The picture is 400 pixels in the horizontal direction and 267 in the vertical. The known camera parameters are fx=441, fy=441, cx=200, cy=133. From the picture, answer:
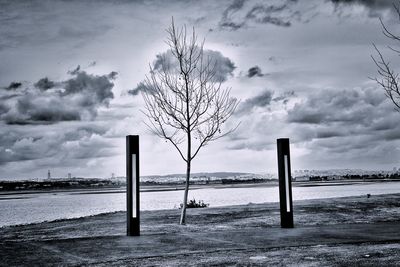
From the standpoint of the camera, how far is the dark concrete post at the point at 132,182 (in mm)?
9633

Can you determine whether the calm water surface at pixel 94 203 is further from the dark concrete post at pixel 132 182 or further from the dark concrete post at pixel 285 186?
the dark concrete post at pixel 285 186

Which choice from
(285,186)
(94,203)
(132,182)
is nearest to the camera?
(132,182)

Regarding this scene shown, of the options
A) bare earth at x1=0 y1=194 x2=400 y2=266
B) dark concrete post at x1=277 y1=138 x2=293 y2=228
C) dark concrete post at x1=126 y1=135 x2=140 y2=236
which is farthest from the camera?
dark concrete post at x1=277 y1=138 x2=293 y2=228

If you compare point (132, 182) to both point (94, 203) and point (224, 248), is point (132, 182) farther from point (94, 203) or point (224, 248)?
point (94, 203)

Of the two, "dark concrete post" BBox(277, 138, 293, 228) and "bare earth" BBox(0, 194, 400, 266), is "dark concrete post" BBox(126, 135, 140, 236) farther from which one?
"dark concrete post" BBox(277, 138, 293, 228)

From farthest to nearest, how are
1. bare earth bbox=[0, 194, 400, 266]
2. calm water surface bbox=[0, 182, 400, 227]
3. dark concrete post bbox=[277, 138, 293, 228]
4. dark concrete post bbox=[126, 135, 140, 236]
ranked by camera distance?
calm water surface bbox=[0, 182, 400, 227], dark concrete post bbox=[277, 138, 293, 228], dark concrete post bbox=[126, 135, 140, 236], bare earth bbox=[0, 194, 400, 266]

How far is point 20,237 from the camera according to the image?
1073 centimetres

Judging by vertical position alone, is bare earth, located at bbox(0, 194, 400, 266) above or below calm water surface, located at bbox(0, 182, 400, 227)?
above

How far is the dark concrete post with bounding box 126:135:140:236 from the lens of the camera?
31.6 feet

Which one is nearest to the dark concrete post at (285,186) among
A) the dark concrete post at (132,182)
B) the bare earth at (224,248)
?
the bare earth at (224,248)

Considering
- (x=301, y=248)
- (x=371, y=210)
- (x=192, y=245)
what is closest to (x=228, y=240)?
(x=192, y=245)

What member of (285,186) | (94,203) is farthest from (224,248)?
(94,203)

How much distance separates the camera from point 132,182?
977 cm

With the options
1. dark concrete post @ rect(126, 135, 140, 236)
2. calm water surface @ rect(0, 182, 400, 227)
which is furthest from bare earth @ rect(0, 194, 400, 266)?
calm water surface @ rect(0, 182, 400, 227)
